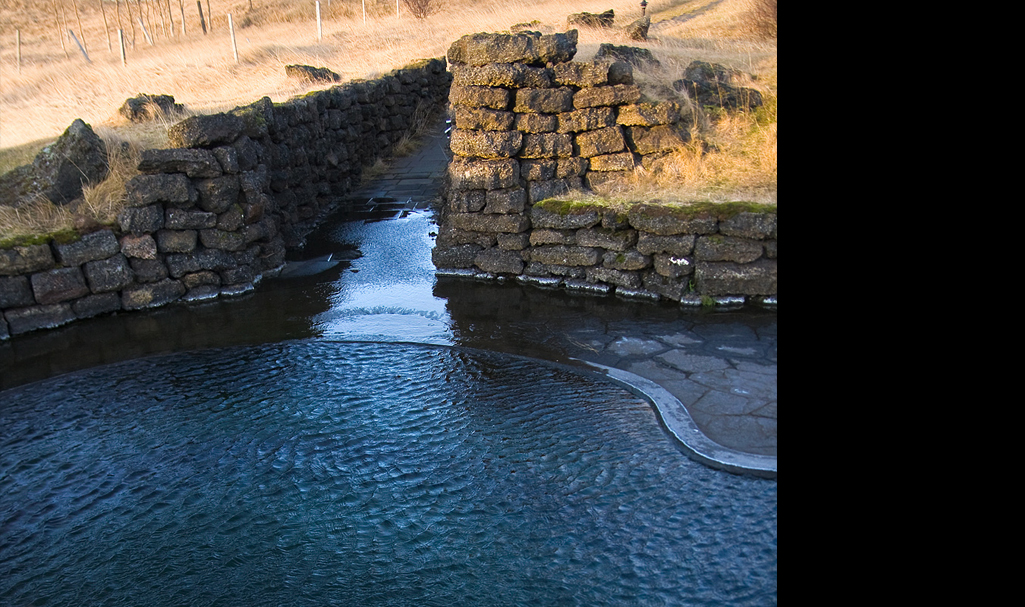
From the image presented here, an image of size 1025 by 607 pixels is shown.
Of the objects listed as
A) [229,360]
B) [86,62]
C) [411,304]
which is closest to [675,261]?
[411,304]

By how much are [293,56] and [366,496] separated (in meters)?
18.0

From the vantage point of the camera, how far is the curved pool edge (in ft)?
16.0

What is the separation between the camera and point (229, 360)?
23.0 feet

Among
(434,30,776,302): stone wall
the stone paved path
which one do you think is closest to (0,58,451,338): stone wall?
(434,30,776,302): stone wall

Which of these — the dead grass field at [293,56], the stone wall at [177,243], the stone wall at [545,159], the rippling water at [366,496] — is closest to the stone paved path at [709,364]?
the rippling water at [366,496]

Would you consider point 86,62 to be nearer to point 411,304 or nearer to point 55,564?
point 411,304

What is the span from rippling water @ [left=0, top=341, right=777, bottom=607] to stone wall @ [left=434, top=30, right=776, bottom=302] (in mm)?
2461

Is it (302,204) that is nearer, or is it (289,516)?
(289,516)

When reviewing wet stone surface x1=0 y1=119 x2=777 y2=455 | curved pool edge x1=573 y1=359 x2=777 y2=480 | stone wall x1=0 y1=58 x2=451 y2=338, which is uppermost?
stone wall x1=0 y1=58 x2=451 y2=338

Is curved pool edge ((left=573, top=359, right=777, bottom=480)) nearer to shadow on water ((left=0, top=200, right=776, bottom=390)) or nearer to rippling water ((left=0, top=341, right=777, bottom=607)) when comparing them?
rippling water ((left=0, top=341, right=777, bottom=607))

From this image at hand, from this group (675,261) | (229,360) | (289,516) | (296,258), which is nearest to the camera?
(289,516)

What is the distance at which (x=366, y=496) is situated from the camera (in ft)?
15.4
